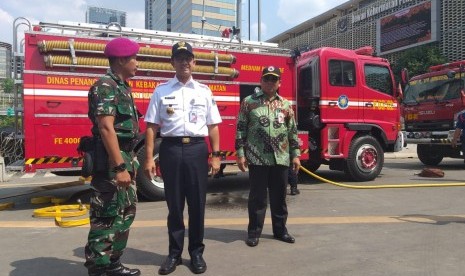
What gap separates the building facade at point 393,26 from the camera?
32312 mm

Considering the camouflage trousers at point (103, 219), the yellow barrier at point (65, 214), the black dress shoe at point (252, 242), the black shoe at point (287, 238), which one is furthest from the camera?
the yellow barrier at point (65, 214)

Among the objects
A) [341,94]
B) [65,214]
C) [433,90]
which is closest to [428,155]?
[433,90]

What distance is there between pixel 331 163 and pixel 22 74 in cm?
627

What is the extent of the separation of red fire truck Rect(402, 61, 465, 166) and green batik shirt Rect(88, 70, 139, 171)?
10565 millimetres

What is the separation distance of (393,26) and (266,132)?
38823 millimetres

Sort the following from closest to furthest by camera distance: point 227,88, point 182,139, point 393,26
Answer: point 182,139, point 227,88, point 393,26

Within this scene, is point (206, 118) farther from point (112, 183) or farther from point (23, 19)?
point (23, 19)

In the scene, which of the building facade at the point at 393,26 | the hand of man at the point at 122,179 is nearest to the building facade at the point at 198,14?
the building facade at the point at 393,26

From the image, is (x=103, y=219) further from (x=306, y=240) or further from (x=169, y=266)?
(x=306, y=240)

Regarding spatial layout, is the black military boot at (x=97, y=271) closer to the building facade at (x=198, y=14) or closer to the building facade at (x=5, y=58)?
the building facade at (x=5, y=58)

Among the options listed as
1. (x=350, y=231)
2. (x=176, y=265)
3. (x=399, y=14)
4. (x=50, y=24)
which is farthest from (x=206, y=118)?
(x=399, y=14)

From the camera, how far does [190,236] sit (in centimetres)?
394

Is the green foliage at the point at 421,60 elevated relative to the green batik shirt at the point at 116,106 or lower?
elevated

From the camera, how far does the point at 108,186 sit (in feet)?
11.1
